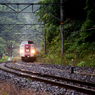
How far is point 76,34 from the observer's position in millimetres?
15969

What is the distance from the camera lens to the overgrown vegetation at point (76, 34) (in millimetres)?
11717

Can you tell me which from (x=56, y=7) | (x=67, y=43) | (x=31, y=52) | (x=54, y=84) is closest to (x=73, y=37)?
(x=67, y=43)

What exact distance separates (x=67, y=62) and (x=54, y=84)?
663 cm

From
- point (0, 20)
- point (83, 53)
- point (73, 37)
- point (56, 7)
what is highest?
point (0, 20)

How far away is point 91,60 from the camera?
10320 mm

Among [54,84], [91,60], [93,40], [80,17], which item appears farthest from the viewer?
[80,17]

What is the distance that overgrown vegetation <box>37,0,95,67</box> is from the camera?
11.7 meters

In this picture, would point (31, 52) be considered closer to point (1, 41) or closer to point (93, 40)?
point (93, 40)

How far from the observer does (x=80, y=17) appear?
635 inches

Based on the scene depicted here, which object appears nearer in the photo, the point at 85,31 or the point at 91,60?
the point at 91,60

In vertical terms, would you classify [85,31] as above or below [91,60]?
above

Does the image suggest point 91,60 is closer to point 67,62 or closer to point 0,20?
point 67,62

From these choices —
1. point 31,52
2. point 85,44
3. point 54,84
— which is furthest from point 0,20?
point 54,84

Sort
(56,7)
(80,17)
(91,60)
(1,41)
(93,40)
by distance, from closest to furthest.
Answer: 1. (91,60)
2. (93,40)
3. (80,17)
4. (56,7)
5. (1,41)
